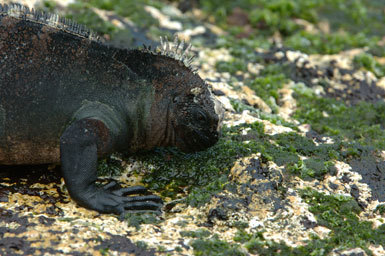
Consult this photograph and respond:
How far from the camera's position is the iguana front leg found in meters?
3.94

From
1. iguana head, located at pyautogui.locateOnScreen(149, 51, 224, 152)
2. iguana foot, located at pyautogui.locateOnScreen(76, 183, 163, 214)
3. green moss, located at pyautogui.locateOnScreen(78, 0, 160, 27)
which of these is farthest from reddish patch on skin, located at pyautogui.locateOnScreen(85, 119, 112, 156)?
green moss, located at pyautogui.locateOnScreen(78, 0, 160, 27)

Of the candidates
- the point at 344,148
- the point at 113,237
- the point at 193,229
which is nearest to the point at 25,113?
the point at 113,237

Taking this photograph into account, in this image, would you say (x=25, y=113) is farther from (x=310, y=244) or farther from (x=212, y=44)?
(x=212, y=44)

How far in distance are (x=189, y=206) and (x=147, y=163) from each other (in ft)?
2.67

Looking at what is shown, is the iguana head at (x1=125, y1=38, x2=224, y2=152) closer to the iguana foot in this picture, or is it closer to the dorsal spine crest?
the dorsal spine crest

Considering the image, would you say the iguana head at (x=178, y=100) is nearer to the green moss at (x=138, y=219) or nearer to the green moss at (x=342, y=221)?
the green moss at (x=138, y=219)

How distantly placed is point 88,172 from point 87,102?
0.64 m

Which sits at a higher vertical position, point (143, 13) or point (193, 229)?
point (143, 13)

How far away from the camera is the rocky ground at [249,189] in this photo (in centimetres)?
350

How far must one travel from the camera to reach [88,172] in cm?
399

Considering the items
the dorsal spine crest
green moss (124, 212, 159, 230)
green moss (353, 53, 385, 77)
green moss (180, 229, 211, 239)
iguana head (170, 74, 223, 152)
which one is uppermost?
green moss (353, 53, 385, 77)

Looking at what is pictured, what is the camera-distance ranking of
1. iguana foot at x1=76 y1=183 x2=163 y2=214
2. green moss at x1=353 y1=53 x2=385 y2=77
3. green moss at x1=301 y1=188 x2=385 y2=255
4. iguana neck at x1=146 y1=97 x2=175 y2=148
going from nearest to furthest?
green moss at x1=301 y1=188 x2=385 y2=255 < iguana foot at x1=76 y1=183 x2=163 y2=214 < iguana neck at x1=146 y1=97 x2=175 y2=148 < green moss at x1=353 y1=53 x2=385 y2=77

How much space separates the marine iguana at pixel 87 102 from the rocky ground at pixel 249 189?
0.71 ft

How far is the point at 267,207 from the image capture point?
13.0 feet
